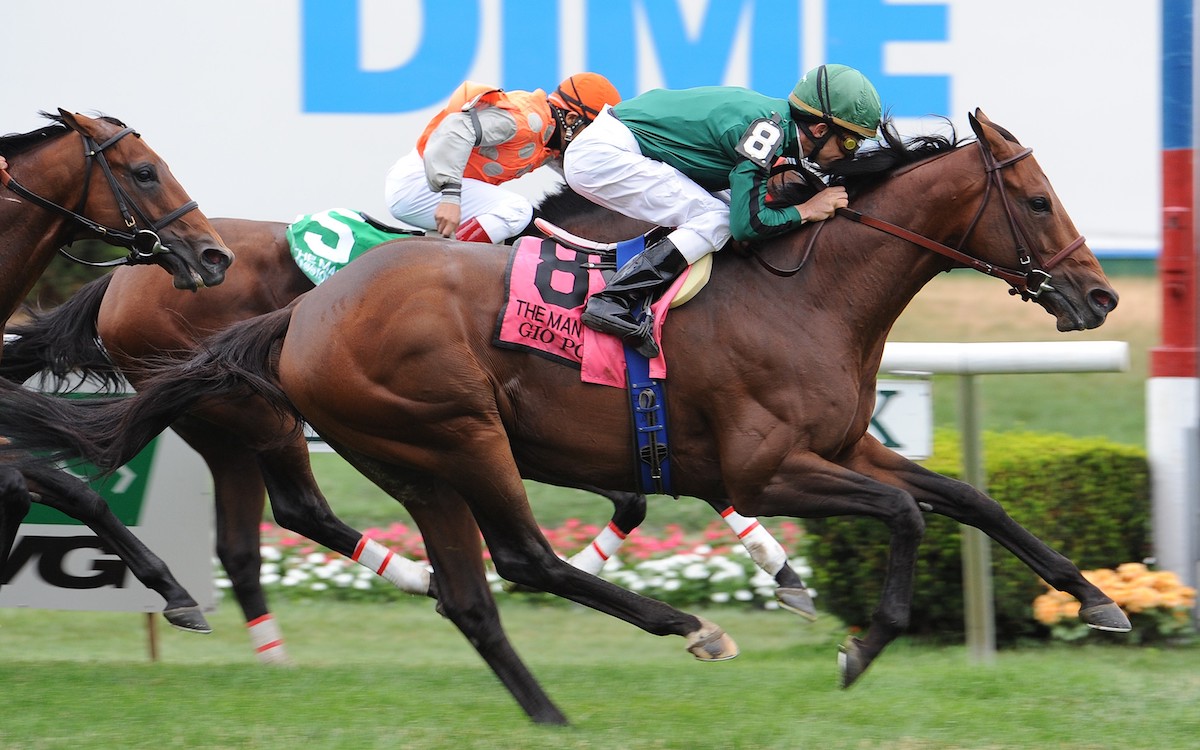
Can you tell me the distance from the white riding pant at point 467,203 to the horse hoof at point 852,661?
2.09 metres

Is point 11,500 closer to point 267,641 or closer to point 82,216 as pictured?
point 82,216

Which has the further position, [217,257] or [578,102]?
[578,102]

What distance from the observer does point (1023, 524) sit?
6031mm

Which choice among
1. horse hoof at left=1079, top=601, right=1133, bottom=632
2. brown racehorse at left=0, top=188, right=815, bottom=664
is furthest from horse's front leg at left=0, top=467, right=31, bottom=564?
horse hoof at left=1079, top=601, right=1133, bottom=632

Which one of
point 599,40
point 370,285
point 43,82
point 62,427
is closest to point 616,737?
point 370,285

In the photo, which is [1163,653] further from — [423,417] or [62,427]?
[62,427]

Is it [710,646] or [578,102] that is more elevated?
[578,102]

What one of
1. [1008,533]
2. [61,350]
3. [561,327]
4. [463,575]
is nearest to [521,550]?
[463,575]

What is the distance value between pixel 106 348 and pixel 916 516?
10.7 feet

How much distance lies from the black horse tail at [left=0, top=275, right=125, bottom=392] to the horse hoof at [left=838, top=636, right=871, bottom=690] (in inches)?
124

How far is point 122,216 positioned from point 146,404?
2.37ft

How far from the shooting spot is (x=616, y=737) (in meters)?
4.21

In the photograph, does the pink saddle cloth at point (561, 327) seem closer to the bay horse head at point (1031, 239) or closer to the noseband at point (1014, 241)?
the noseband at point (1014, 241)

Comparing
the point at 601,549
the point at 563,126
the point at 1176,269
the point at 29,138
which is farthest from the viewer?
the point at 1176,269
